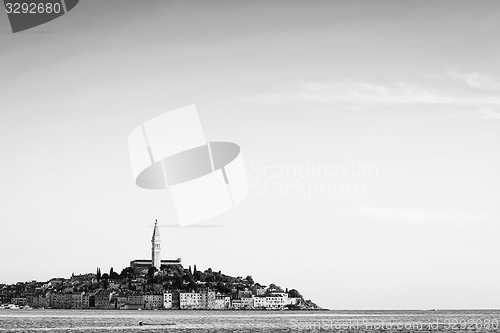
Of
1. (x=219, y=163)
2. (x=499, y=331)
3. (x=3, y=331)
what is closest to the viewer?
(x=219, y=163)

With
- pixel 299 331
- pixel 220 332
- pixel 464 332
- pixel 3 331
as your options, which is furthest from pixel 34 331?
pixel 464 332

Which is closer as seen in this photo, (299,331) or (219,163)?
(219,163)

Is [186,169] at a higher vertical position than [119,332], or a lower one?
higher

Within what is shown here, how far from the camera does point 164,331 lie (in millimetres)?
77000

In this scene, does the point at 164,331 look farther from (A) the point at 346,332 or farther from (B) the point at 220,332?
(A) the point at 346,332

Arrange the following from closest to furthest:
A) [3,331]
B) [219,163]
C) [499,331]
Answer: [219,163] → [3,331] → [499,331]

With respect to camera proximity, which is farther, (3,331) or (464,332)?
(464,332)

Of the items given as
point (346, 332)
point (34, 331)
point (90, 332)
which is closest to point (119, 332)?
point (90, 332)

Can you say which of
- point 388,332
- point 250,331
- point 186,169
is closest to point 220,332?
point 250,331

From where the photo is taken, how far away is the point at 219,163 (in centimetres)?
4341

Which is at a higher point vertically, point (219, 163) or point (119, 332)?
point (219, 163)

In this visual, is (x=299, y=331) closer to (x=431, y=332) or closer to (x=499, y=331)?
(x=431, y=332)

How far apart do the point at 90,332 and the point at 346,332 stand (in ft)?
77.6

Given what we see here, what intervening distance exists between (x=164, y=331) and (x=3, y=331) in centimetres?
1471
